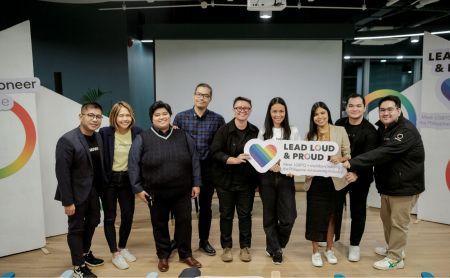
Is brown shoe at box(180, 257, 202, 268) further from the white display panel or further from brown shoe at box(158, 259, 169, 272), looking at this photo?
the white display panel

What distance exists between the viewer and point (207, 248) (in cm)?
321

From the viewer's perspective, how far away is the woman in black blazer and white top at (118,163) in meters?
2.77

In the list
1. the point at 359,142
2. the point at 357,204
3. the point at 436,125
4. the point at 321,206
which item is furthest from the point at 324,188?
the point at 436,125

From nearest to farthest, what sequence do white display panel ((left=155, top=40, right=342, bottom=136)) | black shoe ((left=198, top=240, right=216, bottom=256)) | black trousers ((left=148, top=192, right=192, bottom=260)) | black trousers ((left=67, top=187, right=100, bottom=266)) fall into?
black trousers ((left=67, top=187, right=100, bottom=266)), black trousers ((left=148, top=192, right=192, bottom=260)), black shoe ((left=198, top=240, right=216, bottom=256)), white display panel ((left=155, top=40, right=342, bottom=136))

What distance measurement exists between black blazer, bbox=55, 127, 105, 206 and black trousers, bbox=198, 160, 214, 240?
97 centimetres

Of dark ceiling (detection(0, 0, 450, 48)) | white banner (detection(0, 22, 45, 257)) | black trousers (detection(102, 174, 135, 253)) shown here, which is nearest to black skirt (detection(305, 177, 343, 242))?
black trousers (detection(102, 174, 135, 253))

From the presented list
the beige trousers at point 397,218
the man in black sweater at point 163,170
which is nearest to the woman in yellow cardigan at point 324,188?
the beige trousers at point 397,218

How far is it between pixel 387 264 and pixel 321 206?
30.9 inches

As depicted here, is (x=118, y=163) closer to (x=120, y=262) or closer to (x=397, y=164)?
(x=120, y=262)

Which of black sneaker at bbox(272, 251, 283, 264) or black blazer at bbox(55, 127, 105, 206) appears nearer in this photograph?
black blazer at bbox(55, 127, 105, 206)

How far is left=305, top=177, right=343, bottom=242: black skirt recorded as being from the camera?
281cm

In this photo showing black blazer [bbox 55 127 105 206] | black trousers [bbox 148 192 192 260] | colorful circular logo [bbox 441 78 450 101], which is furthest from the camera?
colorful circular logo [bbox 441 78 450 101]

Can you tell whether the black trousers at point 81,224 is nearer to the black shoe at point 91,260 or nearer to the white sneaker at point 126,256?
the black shoe at point 91,260

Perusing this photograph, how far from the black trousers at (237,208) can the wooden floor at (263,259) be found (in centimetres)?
24
